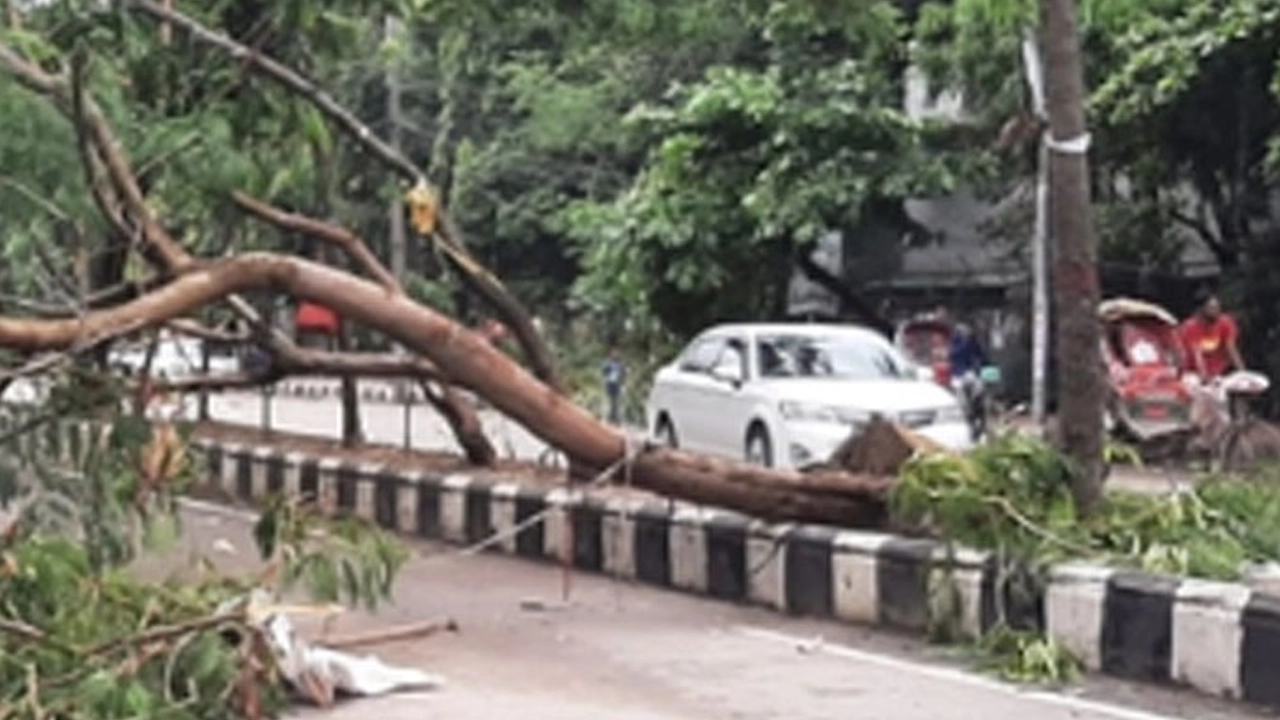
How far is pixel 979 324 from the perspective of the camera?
30.3 meters

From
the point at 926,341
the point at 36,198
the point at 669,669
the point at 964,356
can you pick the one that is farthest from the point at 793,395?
the point at 926,341

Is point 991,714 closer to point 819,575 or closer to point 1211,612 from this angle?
point 1211,612

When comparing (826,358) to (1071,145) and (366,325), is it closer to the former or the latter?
(1071,145)

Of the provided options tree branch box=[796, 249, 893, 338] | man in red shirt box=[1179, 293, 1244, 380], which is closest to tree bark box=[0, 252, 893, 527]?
man in red shirt box=[1179, 293, 1244, 380]

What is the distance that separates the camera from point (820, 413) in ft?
54.7

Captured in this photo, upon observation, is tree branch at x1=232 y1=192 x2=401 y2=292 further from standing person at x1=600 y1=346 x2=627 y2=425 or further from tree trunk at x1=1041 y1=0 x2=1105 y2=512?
standing person at x1=600 y1=346 x2=627 y2=425

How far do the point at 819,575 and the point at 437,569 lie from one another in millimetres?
3152

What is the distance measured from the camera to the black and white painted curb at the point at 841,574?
26.9 ft

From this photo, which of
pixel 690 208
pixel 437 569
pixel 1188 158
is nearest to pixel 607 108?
pixel 690 208

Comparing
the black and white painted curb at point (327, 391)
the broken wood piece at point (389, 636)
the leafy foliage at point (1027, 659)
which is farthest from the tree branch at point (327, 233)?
the black and white painted curb at point (327, 391)

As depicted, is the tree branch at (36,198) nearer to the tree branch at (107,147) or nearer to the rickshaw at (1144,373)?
the tree branch at (107,147)

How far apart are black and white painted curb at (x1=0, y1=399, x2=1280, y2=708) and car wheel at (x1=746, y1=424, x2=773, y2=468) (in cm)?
335

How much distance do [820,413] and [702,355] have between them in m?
2.52

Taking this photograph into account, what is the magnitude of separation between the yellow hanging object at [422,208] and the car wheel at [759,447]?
618 centimetres
